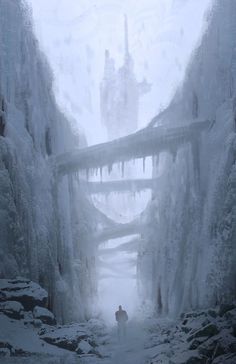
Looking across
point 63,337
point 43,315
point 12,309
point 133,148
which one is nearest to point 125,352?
point 63,337

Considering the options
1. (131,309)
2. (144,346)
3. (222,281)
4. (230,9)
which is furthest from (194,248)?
(131,309)

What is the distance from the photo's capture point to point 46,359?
7723mm

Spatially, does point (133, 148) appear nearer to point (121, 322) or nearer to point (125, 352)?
point (121, 322)

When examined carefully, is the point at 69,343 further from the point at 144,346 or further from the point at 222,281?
the point at 222,281

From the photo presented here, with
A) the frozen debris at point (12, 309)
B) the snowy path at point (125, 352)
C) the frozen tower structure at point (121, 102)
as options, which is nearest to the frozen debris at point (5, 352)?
the snowy path at point (125, 352)

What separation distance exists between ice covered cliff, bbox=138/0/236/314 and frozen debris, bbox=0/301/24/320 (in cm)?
445

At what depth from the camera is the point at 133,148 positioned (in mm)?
15320

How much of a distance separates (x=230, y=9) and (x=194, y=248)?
6.85 metres

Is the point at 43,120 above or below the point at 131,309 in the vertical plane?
above

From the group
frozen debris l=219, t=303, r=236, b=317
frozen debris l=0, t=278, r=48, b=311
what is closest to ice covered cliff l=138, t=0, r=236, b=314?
frozen debris l=219, t=303, r=236, b=317

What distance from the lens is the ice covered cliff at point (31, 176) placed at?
10.8 metres

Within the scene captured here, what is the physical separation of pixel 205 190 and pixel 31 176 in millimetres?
5157

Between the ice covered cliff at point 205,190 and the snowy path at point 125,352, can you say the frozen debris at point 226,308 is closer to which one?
the ice covered cliff at point 205,190

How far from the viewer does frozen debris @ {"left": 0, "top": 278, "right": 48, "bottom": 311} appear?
9438mm
